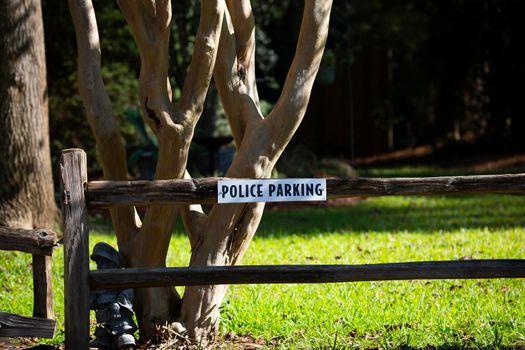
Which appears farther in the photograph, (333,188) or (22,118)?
(22,118)

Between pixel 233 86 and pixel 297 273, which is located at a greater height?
pixel 233 86

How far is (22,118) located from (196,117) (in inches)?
158

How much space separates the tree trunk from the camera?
864 cm

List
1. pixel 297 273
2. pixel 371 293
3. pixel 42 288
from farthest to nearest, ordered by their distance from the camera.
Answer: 1. pixel 371 293
2. pixel 42 288
3. pixel 297 273

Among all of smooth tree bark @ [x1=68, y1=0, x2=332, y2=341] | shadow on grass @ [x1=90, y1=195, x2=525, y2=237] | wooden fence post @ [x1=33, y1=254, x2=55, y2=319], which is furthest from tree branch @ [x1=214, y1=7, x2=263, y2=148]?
shadow on grass @ [x1=90, y1=195, x2=525, y2=237]

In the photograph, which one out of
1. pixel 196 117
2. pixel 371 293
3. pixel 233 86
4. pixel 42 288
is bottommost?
pixel 371 293

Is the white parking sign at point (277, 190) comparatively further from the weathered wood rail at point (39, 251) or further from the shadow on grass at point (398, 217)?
the shadow on grass at point (398, 217)

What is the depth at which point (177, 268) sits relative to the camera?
4.86m

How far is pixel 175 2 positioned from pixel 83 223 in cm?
1058

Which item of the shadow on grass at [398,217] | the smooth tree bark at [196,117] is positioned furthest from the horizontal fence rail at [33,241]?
the shadow on grass at [398,217]

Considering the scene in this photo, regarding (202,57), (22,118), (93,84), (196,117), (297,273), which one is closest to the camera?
(297,273)

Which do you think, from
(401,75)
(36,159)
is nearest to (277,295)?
(36,159)

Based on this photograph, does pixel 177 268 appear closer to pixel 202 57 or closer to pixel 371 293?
pixel 202 57

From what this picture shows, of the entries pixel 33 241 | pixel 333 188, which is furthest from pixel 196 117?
pixel 33 241
